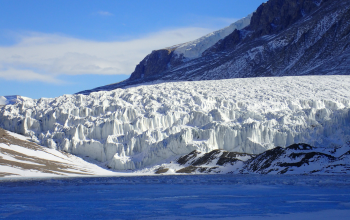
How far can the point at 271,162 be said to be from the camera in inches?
2393

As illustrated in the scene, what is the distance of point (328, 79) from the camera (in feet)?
310

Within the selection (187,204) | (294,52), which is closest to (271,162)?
(187,204)

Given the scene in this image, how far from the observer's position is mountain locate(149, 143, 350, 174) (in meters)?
55.7

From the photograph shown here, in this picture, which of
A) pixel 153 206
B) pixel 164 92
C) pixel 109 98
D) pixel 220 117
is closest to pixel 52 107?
pixel 109 98

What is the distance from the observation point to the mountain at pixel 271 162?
183 feet

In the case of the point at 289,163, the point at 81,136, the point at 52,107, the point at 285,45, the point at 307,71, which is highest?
the point at 285,45

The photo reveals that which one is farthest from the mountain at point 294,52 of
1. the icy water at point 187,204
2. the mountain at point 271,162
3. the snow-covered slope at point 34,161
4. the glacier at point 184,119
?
the icy water at point 187,204

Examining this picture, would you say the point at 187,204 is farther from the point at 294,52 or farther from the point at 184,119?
the point at 294,52

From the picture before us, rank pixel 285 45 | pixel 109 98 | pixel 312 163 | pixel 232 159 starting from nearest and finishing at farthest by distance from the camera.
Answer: pixel 312 163 < pixel 232 159 < pixel 109 98 < pixel 285 45

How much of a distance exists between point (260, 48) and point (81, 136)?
344ft

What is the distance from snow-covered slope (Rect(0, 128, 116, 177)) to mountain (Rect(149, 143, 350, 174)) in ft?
38.3

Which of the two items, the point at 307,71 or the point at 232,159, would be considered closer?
the point at 232,159

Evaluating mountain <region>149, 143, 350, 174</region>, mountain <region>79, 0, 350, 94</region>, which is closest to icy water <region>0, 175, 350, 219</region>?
mountain <region>149, 143, 350, 174</region>

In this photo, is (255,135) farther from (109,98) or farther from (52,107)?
(52,107)
